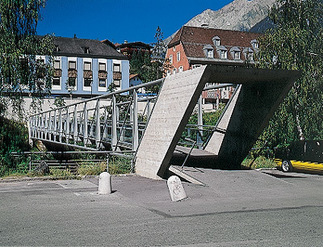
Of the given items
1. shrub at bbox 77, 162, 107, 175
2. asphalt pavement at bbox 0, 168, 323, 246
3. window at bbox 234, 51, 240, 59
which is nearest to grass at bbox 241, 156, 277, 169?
asphalt pavement at bbox 0, 168, 323, 246

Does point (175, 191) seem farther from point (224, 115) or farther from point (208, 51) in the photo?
point (208, 51)

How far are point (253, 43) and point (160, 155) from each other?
203ft

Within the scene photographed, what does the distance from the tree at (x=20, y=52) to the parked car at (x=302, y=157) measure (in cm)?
1255

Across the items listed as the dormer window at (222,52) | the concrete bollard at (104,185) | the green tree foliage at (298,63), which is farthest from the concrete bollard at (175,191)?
the dormer window at (222,52)

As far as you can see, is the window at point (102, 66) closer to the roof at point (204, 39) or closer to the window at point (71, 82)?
the window at point (71, 82)

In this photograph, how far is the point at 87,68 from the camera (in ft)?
220

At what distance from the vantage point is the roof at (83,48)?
216 feet

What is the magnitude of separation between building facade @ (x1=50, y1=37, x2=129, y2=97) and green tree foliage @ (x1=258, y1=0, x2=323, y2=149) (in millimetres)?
41799

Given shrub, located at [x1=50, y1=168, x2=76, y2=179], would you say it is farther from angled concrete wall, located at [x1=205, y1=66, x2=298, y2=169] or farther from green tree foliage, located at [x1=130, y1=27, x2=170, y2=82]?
green tree foliage, located at [x1=130, y1=27, x2=170, y2=82]

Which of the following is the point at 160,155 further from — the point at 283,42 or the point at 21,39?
the point at 283,42

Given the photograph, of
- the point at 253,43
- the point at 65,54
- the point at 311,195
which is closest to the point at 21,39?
the point at 311,195

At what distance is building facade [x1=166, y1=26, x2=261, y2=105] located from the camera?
6594 cm

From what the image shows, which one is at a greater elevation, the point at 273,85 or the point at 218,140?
the point at 273,85

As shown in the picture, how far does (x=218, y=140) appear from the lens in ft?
59.4
